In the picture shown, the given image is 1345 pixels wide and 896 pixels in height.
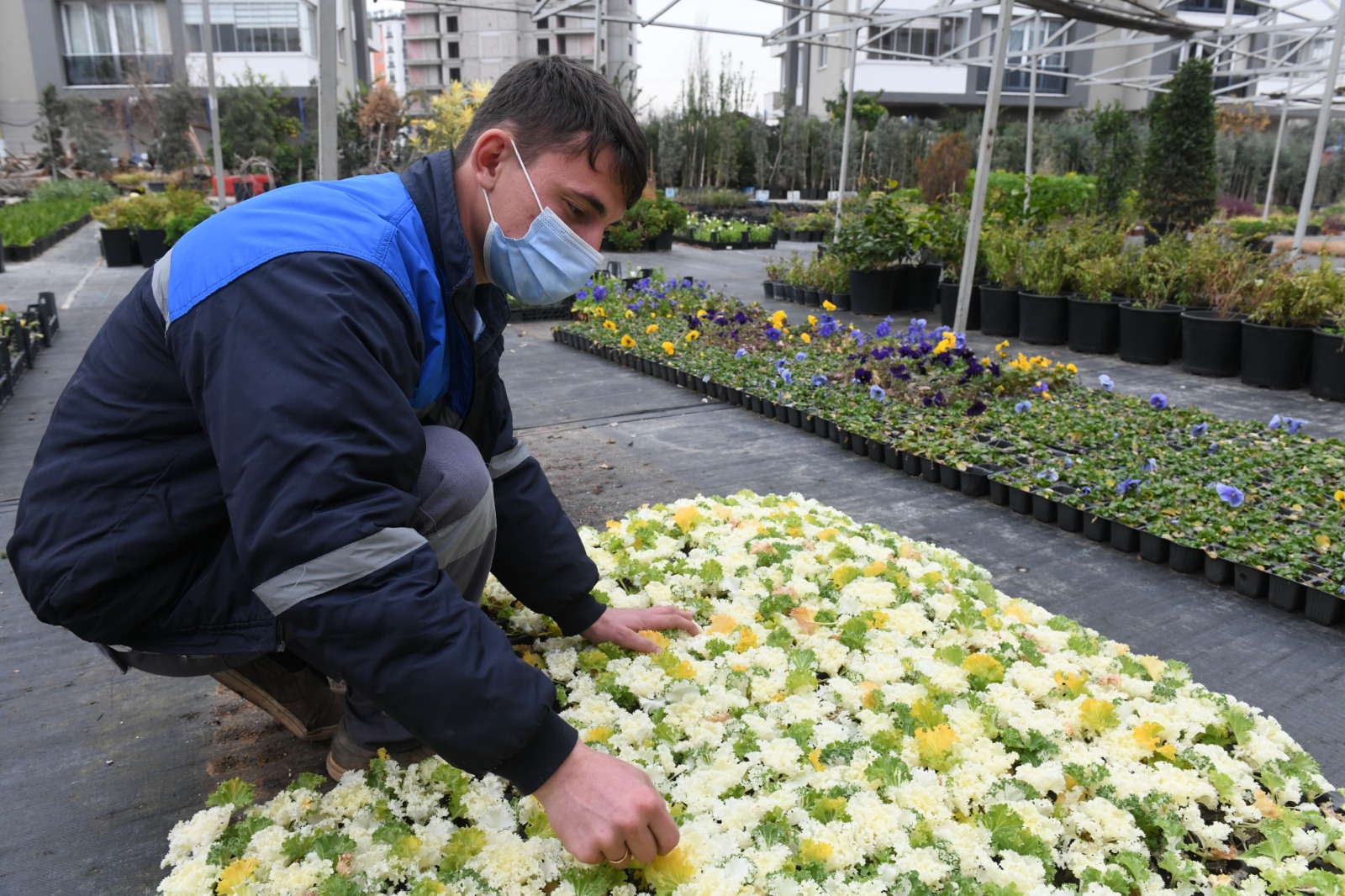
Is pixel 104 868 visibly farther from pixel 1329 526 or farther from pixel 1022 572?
pixel 1329 526

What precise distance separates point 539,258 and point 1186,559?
2477 millimetres

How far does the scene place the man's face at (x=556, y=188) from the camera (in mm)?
1553

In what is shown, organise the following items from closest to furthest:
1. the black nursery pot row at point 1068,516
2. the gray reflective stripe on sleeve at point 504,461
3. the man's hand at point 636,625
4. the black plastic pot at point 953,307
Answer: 1. the gray reflective stripe on sleeve at point 504,461
2. the man's hand at point 636,625
3. the black nursery pot row at point 1068,516
4. the black plastic pot at point 953,307

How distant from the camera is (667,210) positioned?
1452 cm

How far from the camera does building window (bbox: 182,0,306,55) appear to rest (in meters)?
32.8

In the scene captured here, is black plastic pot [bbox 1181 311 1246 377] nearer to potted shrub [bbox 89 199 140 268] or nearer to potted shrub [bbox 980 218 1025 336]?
potted shrub [bbox 980 218 1025 336]

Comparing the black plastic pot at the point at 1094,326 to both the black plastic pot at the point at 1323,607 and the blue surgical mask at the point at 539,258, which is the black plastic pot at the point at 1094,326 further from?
the blue surgical mask at the point at 539,258

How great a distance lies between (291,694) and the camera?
6.19 ft

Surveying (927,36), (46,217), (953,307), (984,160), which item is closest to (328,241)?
(984,160)

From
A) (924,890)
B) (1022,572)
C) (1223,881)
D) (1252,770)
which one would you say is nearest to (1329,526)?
(1022,572)

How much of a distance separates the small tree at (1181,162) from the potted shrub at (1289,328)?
6.80 metres

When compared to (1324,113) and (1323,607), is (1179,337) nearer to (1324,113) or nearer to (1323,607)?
(1324,113)

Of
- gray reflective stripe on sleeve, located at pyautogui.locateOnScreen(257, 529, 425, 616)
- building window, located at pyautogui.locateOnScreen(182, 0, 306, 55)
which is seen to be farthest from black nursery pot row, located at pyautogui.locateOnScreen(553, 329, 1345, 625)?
building window, located at pyautogui.locateOnScreen(182, 0, 306, 55)

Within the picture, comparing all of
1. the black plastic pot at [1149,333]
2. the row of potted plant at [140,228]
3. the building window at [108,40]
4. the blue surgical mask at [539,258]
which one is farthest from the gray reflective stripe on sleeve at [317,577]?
the building window at [108,40]
